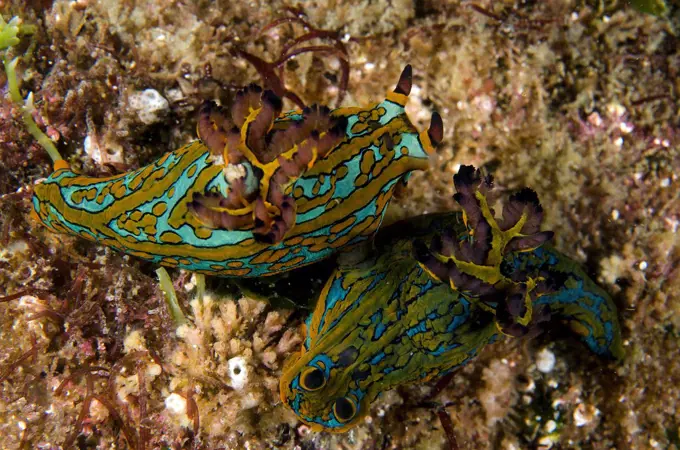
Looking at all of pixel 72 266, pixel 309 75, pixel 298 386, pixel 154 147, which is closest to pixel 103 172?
pixel 154 147

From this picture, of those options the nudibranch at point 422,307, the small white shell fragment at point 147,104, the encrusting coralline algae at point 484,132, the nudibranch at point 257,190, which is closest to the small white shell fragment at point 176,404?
the encrusting coralline algae at point 484,132

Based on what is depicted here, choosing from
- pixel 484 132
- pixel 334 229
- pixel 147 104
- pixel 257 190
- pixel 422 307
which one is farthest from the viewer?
pixel 484 132

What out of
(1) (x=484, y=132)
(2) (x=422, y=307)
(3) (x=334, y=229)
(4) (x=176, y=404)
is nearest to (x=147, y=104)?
(3) (x=334, y=229)

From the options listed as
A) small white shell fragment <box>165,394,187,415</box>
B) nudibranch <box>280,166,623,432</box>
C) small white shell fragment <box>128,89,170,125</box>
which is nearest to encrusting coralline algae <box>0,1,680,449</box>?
small white shell fragment <box>128,89,170,125</box>

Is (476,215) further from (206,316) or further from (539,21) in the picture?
(539,21)

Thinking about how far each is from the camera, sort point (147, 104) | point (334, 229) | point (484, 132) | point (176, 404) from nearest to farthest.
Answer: point (334, 229)
point (176, 404)
point (147, 104)
point (484, 132)

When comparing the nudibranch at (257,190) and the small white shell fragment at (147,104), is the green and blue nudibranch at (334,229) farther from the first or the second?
the small white shell fragment at (147,104)

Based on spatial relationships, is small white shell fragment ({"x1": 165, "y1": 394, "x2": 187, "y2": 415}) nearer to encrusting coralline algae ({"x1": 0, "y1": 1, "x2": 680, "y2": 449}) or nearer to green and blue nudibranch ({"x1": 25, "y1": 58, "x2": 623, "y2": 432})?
encrusting coralline algae ({"x1": 0, "y1": 1, "x2": 680, "y2": 449})

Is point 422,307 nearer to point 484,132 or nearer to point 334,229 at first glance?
point 334,229
